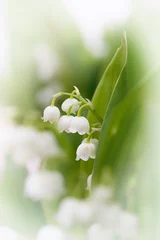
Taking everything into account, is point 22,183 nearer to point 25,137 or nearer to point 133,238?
point 25,137

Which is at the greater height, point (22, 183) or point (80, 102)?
point (80, 102)

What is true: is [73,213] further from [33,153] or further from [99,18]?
[99,18]

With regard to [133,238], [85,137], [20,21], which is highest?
[20,21]

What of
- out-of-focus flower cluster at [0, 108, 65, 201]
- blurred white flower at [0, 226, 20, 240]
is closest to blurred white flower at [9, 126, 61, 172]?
out-of-focus flower cluster at [0, 108, 65, 201]

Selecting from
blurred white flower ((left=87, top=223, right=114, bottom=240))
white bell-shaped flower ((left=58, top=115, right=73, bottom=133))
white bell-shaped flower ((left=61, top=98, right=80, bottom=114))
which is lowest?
blurred white flower ((left=87, top=223, right=114, bottom=240))

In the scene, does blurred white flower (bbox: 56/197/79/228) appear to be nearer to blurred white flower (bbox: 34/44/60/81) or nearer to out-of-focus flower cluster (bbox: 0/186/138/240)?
out-of-focus flower cluster (bbox: 0/186/138/240)

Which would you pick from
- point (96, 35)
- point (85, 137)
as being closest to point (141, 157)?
→ point (85, 137)
